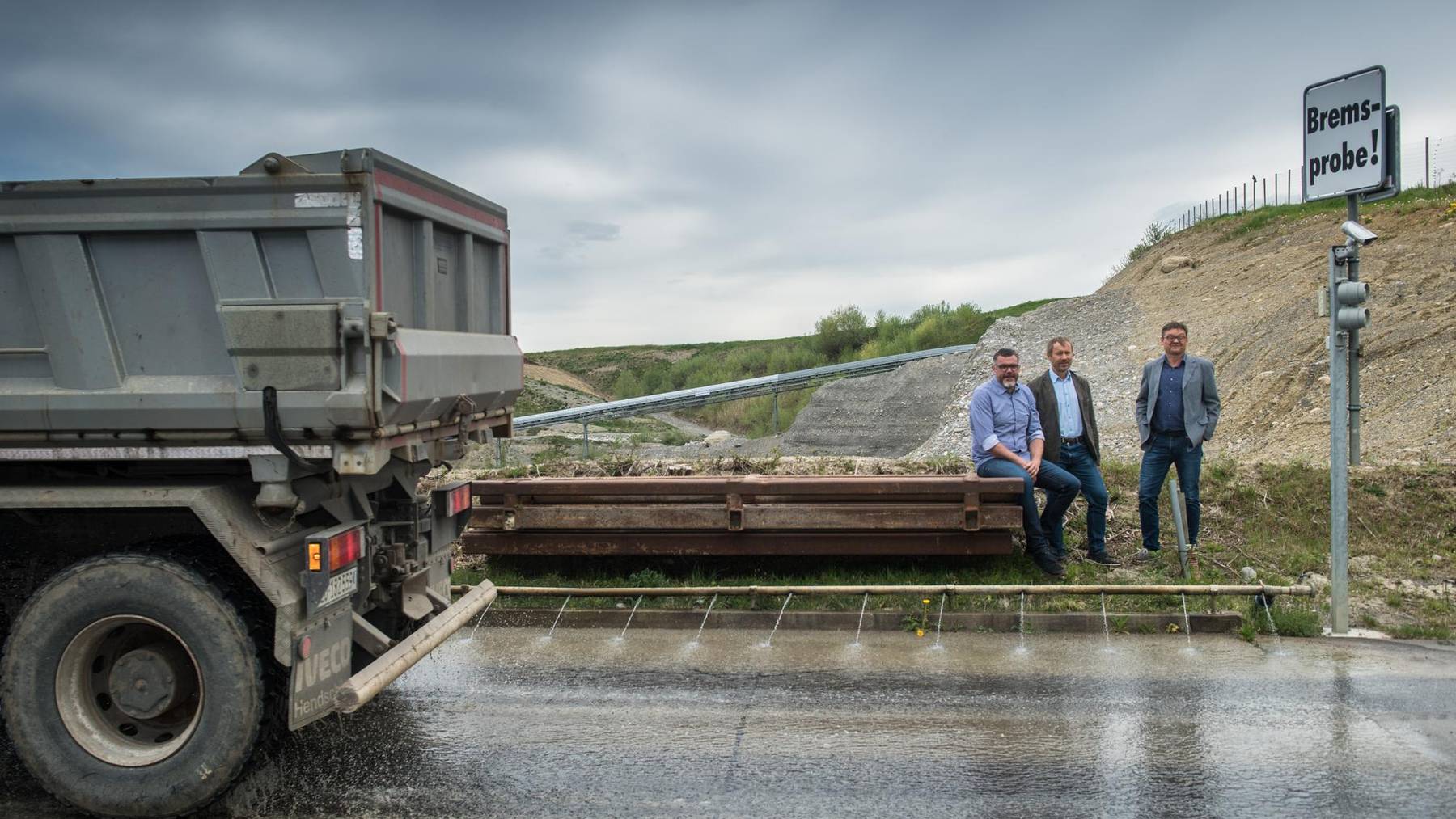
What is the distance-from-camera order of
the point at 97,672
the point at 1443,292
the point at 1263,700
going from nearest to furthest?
1. the point at 97,672
2. the point at 1263,700
3. the point at 1443,292

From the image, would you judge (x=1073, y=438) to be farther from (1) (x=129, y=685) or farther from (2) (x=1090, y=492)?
(1) (x=129, y=685)

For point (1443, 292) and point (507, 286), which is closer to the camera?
point (507, 286)

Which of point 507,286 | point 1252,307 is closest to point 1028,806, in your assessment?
point 507,286

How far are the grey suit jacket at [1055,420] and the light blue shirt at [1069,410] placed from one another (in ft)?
0.07

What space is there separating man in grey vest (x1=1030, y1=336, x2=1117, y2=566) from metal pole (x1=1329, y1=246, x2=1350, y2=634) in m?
1.77

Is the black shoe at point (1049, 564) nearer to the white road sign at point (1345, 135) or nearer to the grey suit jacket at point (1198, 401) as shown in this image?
the grey suit jacket at point (1198, 401)

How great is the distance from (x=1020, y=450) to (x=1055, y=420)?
0.42 meters

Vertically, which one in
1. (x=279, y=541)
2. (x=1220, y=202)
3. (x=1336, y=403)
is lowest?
(x=279, y=541)

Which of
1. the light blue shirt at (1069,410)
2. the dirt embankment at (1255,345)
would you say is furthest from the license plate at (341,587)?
the dirt embankment at (1255,345)

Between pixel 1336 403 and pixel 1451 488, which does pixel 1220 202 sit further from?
pixel 1336 403

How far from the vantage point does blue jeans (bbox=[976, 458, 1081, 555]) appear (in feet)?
27.2

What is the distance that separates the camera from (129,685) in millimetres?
4605

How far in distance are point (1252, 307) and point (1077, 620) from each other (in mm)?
16659

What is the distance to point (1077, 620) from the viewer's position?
7.21 metres
